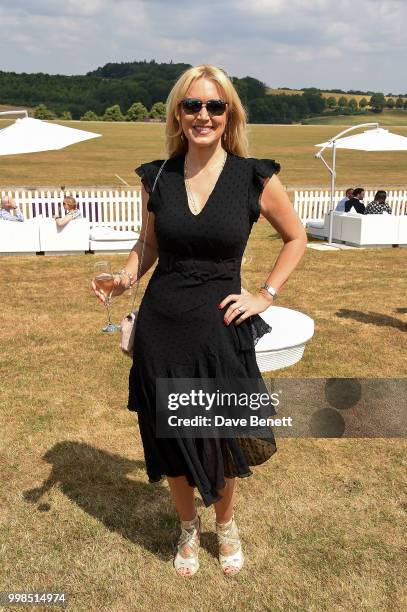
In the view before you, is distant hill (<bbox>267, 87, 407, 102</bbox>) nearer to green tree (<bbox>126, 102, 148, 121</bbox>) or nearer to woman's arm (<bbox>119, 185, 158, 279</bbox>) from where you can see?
green tree (<bbox>126, 102, 148, 121</bbox>)

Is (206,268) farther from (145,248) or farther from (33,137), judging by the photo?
(33,137)

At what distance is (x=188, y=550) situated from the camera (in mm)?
3018

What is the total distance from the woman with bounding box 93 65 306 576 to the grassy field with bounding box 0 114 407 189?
21584 mm

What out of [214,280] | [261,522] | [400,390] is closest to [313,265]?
[400,390]

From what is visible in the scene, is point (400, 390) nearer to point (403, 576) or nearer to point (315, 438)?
point (315, 438)

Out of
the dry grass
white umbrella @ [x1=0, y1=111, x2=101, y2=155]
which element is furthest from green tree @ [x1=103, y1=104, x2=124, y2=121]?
the dry grass

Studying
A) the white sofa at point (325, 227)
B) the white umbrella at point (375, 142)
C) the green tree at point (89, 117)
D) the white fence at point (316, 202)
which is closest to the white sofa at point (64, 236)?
the white sofa at point (325, 227)

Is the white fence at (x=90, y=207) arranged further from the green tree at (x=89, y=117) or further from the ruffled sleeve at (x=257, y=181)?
the green tree at (x=89, y=117)

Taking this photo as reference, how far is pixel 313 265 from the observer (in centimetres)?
1085

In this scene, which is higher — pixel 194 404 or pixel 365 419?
pixel 194 404

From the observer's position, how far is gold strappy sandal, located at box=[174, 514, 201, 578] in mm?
2990

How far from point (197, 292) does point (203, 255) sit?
0.16 m

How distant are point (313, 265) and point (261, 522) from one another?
790 centimetres

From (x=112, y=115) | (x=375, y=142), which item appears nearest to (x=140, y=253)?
(x=375, y=142)
